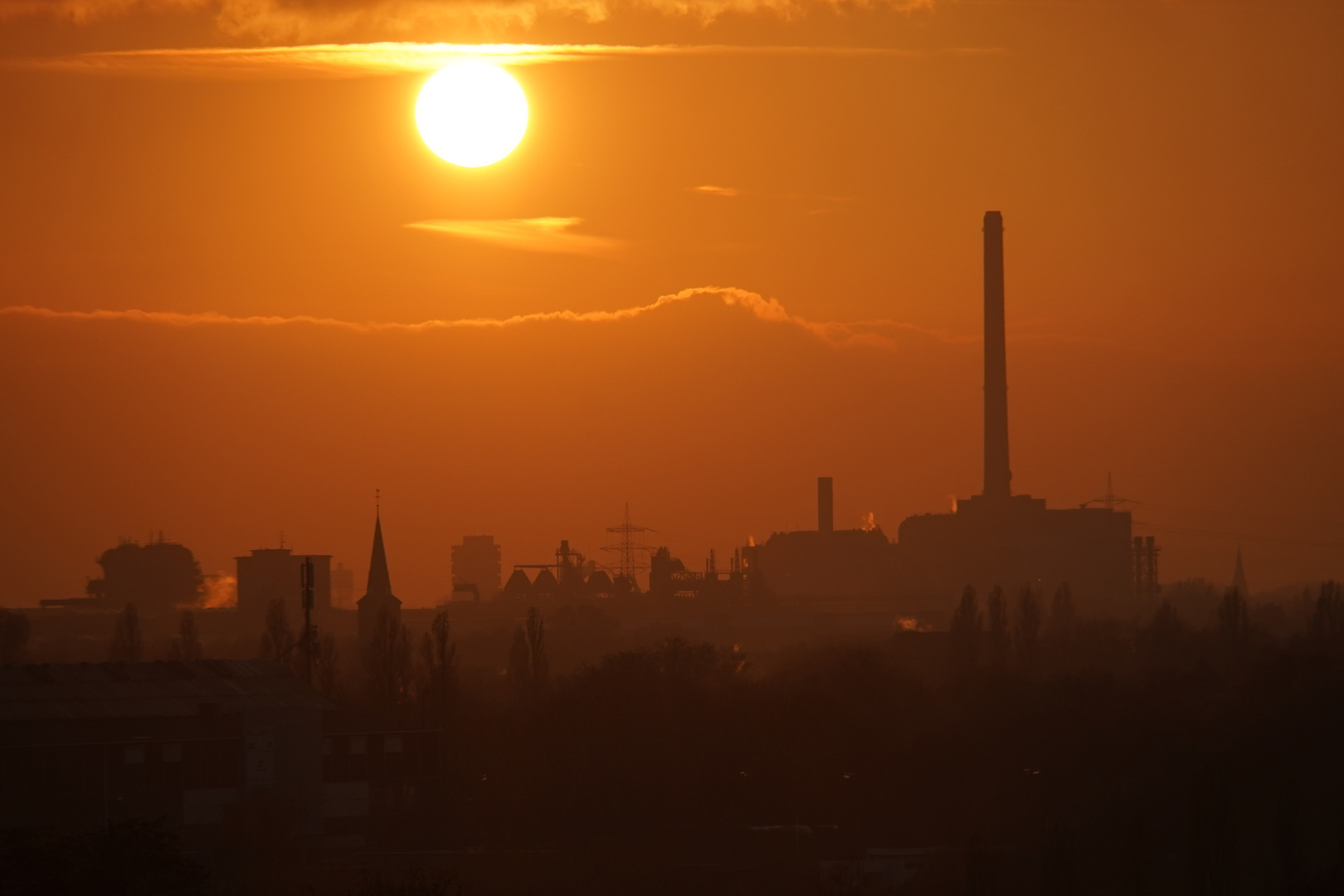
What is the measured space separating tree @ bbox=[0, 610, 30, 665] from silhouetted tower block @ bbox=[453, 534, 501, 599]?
85317 millimetres

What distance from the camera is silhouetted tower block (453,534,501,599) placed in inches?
7628

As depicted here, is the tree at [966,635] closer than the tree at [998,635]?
Yes

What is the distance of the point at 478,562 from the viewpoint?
196 meters

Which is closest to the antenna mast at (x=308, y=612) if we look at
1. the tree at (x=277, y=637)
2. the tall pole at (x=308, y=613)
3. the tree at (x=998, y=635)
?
the tall pole at (x=308, y=613)

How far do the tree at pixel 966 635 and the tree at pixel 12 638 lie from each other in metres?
40.6

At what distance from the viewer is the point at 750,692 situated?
6031 centimetres

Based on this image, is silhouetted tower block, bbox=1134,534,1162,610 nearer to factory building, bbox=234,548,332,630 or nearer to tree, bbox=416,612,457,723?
factory building, bbox=234,548,332,630

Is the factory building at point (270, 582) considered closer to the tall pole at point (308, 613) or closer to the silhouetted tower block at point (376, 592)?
the silhouetted tower block at point (376, 592)

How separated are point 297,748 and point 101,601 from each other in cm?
11497

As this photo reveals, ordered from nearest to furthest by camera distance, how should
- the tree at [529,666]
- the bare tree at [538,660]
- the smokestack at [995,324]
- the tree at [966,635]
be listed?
the tree at [529,666] → the bare tree at [538,660] → the tree at [966,635] → the smokestack at [995,324]

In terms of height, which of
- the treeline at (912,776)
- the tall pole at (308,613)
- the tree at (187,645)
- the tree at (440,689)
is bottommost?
the treeline at (912,776)

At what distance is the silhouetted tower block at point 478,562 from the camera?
19375cm

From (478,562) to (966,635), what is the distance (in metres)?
119

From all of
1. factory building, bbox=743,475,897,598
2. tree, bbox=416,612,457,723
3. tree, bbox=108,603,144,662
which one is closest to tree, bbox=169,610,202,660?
tree, bbox=108,603,144,662
